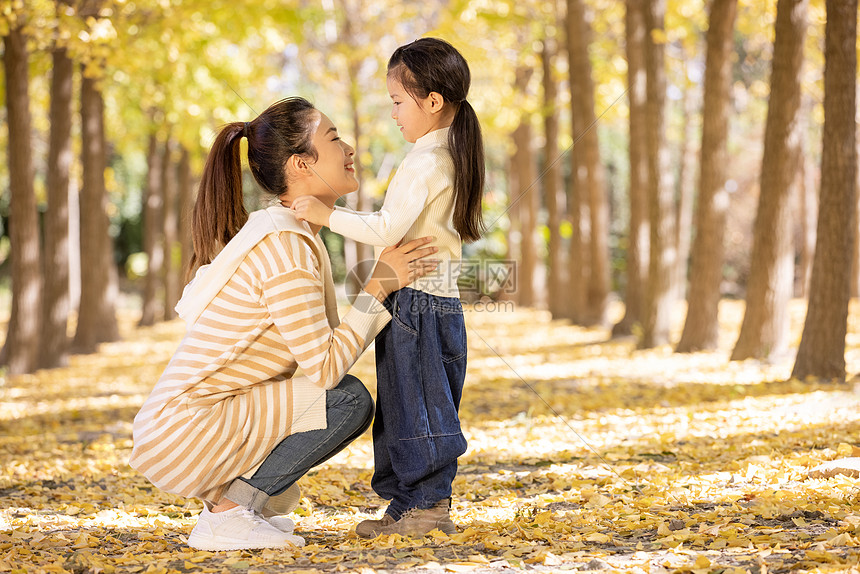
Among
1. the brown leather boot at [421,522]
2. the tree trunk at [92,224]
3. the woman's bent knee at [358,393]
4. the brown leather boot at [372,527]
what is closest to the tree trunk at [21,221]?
the tree trunk at [92,224]

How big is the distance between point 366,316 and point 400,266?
22 centimetres

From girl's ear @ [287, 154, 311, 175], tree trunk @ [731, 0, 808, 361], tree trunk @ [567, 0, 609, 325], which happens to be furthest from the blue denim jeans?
tree trunk @ [567, 0, 609, 325]

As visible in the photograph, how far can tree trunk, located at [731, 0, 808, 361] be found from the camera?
26.3 feet

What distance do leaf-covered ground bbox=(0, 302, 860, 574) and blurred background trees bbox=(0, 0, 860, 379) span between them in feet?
3.57

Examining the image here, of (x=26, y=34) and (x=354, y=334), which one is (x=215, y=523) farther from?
(x=26, y=34)

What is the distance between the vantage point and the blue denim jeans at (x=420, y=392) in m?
3.18

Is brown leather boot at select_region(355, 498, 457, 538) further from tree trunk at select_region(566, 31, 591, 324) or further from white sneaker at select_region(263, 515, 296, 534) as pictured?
tree trunk at select_region(566, 31, 591, 324)

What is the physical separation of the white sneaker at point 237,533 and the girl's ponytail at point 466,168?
1.33 meters

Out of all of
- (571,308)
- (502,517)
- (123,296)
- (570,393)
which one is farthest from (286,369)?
(123,296)

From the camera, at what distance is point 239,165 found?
3314 millimetres

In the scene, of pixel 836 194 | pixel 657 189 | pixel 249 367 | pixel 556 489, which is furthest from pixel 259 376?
pixel 657 189

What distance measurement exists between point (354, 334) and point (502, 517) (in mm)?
1137

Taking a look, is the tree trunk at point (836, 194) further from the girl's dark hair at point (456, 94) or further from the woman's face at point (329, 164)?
the woman's face at point (329, 164)

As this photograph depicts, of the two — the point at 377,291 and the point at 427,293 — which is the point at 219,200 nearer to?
the point at 377,291
